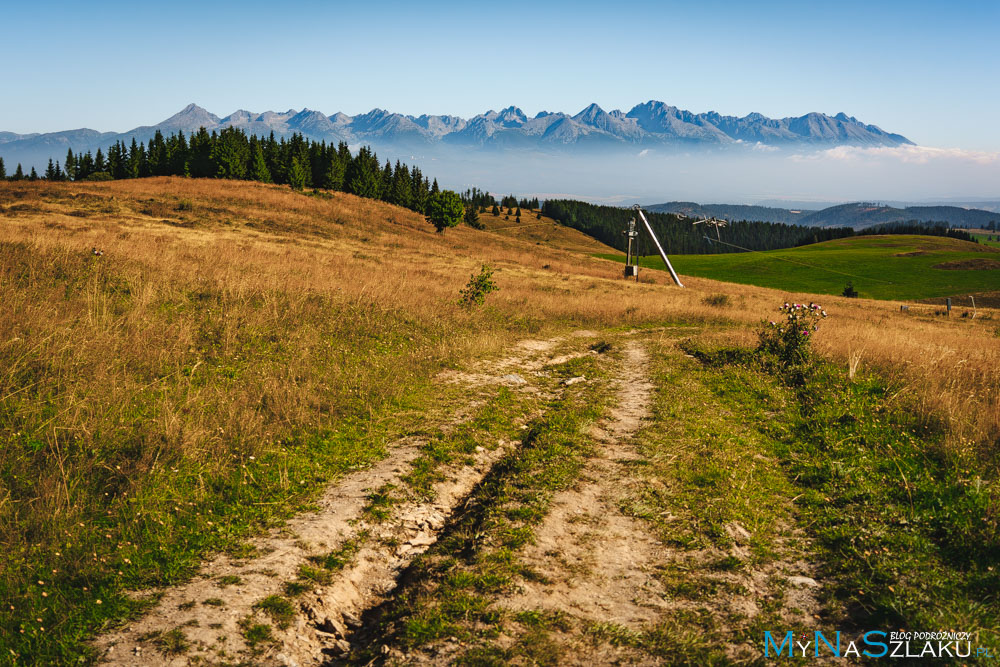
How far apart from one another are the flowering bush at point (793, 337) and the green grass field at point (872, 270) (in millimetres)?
69291

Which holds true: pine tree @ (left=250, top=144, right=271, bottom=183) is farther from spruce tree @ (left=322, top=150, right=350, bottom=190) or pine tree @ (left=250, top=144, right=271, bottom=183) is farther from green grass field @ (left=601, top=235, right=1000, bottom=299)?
green grass field @ (left=601, top=235, right=1000, bottom=299)

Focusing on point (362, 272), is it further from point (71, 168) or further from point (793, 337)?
point (71, 168)

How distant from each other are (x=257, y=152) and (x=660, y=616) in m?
99.5

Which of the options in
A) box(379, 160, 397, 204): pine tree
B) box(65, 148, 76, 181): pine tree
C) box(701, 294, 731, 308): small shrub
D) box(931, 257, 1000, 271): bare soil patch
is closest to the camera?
box(701, 294, 731, 308): small shrub

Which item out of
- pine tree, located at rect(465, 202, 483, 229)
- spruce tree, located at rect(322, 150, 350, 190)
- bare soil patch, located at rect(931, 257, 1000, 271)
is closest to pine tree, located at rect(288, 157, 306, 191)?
spruce tree, located at rect(322, 150, 350, 190)

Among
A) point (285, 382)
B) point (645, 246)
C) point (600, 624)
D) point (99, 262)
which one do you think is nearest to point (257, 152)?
point (99, 262)

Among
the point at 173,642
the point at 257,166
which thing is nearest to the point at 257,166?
the point at 257,166

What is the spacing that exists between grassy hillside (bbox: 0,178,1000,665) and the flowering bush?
1.06 metres

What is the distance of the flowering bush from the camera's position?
44.2 feet

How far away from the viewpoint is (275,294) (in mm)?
12719

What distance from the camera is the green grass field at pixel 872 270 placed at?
247 feet

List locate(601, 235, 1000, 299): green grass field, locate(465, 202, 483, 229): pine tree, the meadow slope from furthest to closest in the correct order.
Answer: locate(465, 202, 483, 229): pine tree
locate(601, 235, 1000, 299): green grass field
the meadow slope

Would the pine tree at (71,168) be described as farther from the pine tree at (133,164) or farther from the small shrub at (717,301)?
the small shrub at (717,301)

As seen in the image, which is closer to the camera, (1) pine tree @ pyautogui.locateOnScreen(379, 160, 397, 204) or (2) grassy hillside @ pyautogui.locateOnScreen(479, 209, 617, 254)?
(1) pine tree @ pyautogui.locateOnScreen(379, 160, 397, 204)
